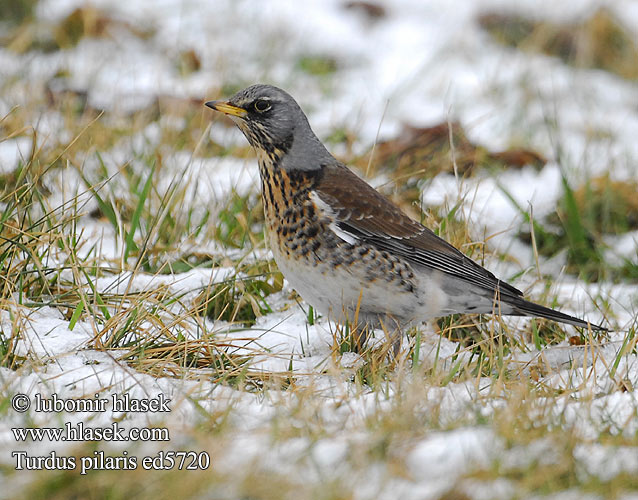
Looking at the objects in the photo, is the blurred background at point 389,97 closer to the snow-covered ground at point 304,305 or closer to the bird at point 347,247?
the snow-covered ground at point 304,305

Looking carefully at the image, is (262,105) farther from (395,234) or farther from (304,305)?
(304,305)

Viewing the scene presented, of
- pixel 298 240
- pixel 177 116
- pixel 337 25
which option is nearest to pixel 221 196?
pixel 177 116

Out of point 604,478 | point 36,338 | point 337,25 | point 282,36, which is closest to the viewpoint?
point 604,478

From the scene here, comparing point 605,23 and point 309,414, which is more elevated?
point 605,23

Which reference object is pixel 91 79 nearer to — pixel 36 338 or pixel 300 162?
pixel 300 162

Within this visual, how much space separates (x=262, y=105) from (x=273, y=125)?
0.12m

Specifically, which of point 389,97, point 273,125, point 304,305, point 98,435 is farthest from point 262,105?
point 389,97

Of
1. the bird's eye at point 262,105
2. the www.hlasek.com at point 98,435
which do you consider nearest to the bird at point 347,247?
the bird's eye at point 262,105

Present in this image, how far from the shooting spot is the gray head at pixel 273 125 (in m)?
4.62

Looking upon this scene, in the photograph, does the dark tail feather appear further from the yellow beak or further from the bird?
the yellow beak

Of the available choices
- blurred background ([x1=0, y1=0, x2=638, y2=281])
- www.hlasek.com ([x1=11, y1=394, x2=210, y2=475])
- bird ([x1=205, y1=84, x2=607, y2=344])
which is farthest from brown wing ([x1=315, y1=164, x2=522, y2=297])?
www.hlasek.com ([x1=11, y1=394, x2=210, y2=475])

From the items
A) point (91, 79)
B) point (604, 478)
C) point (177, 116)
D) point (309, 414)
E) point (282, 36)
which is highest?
point (282, 36)

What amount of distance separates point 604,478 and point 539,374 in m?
1.42

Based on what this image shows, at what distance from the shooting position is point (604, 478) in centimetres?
263
